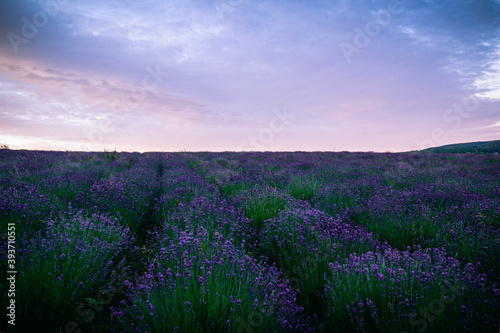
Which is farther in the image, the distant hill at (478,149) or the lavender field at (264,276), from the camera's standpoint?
the distant hill at (478,149)

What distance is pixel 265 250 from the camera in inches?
121

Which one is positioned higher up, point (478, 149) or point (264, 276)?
point (478, 149)

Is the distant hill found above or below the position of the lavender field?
above

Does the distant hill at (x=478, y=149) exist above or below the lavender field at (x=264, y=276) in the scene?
above

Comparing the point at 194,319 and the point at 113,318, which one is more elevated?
the point at 194,319

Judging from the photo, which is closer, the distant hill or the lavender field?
the lavender field

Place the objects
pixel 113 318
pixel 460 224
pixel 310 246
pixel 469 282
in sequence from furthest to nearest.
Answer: pixel 460 224, pixel 310 246, pixel 113 318, pixel 469 282

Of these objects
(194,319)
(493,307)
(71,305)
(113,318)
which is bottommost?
(113,318)

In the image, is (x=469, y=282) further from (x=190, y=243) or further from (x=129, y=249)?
(x=129, y=249)

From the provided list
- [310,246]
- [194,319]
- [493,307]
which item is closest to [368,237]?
[310,246]

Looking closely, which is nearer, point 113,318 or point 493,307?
point 493,307

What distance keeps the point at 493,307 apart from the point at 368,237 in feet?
3.85

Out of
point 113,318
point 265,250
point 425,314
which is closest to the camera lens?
point 425,314

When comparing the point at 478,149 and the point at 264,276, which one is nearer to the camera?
the point at 264,276
